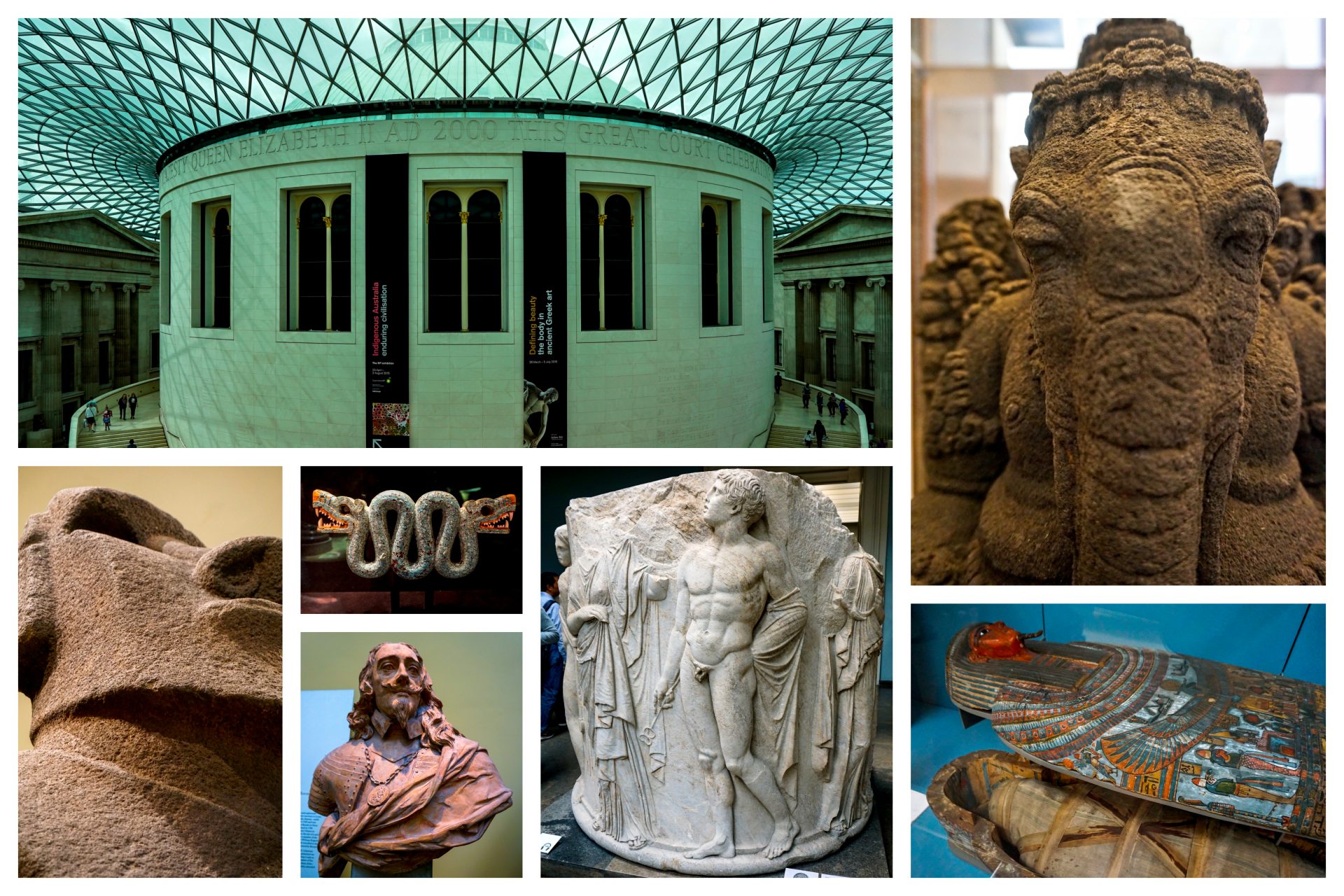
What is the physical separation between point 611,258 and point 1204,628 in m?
5.62

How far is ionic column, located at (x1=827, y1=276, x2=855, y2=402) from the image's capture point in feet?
37.0

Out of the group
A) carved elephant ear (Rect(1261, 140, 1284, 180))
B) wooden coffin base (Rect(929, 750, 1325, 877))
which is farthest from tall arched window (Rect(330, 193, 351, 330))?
carved elephant ear (Rect(1261, 140, 1284, 180))

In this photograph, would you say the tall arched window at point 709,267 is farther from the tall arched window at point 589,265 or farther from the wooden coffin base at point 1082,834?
the wooden coffin base at point 1082,834

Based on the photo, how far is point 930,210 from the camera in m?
6.60

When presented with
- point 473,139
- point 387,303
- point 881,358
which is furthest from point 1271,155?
point 387,303

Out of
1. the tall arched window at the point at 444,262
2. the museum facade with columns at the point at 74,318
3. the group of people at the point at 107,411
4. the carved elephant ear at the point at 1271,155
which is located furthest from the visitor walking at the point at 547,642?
the carved elephant ear at the point at 1271,155

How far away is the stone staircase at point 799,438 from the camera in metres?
11.0

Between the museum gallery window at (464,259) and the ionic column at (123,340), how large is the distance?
530 cm

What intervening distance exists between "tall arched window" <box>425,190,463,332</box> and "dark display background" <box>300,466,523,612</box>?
176 centimetres

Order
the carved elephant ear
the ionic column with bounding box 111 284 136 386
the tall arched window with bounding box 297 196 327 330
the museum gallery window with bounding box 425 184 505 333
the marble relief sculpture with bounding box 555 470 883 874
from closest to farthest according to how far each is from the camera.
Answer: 1. the carved elephant ear
2. the marble relief sculpture with bounding box 555 470 883 874
3. the museum gallery window with bounding box 425 184 505 333
4. the tall arched window with bounding box 297 196 327 330
5. the ionic column with bounding box 111 284 136 386

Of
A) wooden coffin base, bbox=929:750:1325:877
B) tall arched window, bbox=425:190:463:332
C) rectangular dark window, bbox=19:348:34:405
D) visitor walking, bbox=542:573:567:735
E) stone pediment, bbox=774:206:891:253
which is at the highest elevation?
stone pediment, bbox=774:206:891:253

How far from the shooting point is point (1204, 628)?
7.73 metres

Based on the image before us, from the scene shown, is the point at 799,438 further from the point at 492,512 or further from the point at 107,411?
the point at 107,411

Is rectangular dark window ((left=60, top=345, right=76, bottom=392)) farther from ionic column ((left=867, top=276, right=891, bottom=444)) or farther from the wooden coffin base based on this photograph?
the wooden coffin base
